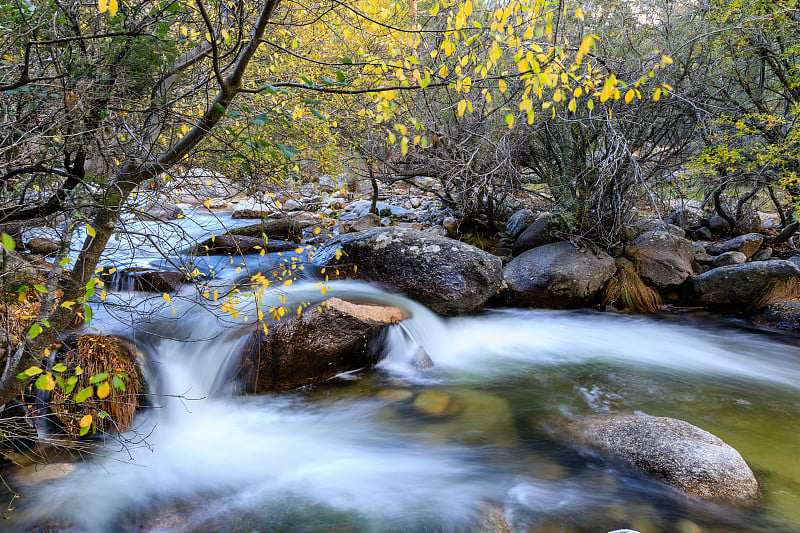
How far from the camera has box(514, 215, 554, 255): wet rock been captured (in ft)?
29.0

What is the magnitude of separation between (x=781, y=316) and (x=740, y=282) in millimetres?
794

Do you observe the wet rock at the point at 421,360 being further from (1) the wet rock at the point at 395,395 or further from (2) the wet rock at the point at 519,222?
(2) the wet rock at the point at 519,222

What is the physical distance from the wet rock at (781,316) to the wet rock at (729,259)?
1.66 meters

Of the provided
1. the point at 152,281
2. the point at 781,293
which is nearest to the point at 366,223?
the point at 152,281

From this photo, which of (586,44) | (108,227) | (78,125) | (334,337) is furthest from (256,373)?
(586,44)

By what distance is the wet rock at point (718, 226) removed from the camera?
1095cm

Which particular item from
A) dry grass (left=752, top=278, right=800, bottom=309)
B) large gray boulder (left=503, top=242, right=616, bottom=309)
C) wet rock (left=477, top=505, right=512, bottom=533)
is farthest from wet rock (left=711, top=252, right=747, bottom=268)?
wet rock (left=477, top=505, right=512, bottom=533)

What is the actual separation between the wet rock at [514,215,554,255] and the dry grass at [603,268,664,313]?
1508 millimetres

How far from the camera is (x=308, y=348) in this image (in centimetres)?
510

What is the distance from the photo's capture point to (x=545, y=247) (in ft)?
27.6

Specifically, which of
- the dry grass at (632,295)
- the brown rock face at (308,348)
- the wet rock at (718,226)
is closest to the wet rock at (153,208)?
the brown rock face at (308,348)

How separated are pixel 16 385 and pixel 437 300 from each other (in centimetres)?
538

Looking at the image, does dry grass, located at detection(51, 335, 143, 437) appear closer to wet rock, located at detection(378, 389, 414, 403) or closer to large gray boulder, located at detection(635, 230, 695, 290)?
wet rock, located at detection(378, 389, 414, 403)

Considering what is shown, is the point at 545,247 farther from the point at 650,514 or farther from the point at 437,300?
the point at 650,514
